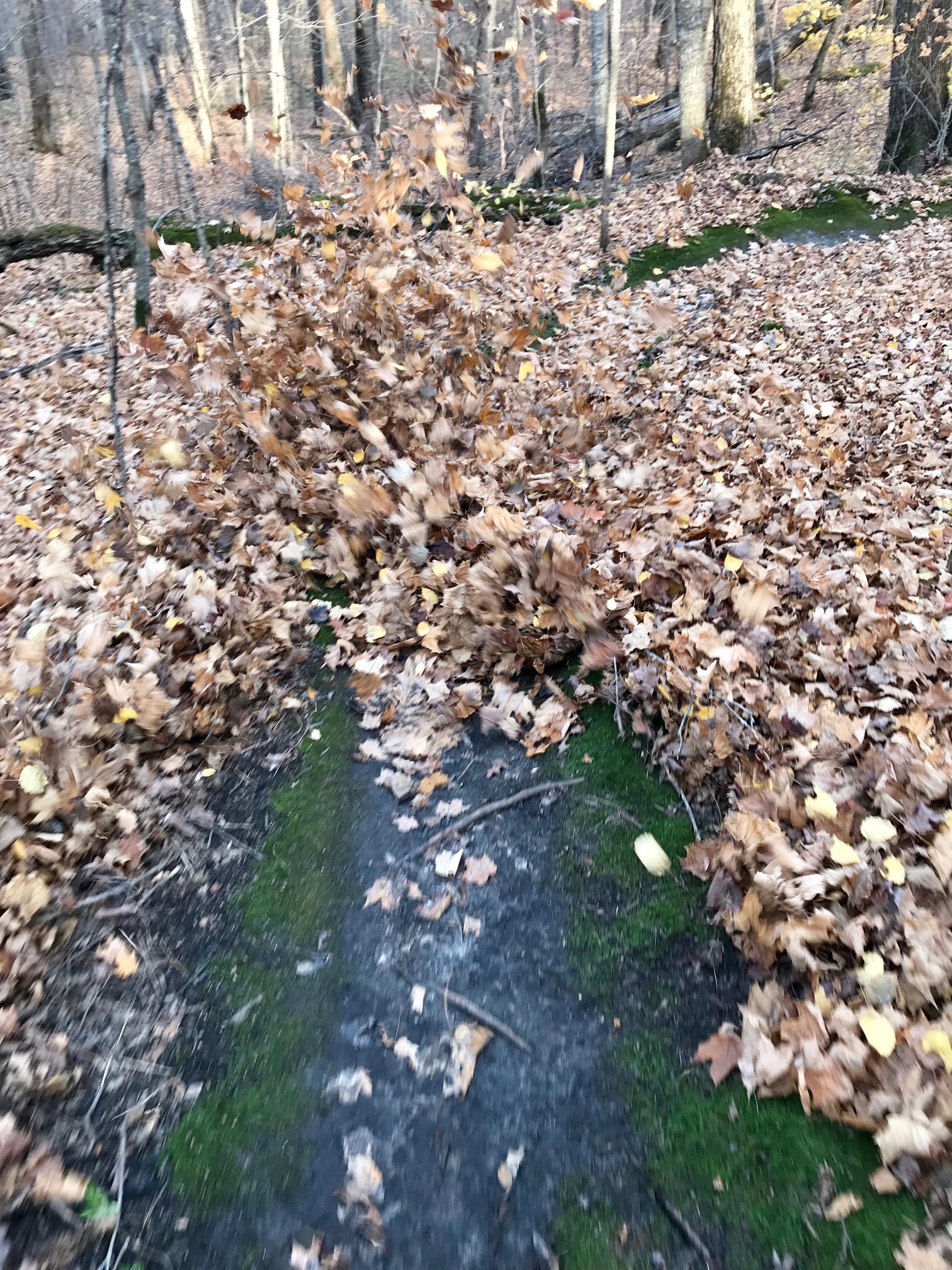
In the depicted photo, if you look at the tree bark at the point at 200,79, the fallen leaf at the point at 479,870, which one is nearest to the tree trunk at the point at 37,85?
the tree bark at the point at 200,79

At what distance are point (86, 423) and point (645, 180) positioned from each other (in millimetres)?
10801

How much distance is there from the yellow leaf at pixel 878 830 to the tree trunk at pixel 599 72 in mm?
11303

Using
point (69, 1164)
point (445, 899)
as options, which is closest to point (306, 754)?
point (445, 899)

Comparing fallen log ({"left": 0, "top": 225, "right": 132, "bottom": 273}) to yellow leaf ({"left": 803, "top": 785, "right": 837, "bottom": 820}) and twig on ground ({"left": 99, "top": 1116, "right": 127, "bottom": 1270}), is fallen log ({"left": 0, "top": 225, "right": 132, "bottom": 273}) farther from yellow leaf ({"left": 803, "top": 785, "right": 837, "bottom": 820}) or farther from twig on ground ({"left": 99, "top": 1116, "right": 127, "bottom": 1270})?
yellow leaf ({"left": 803, "top": 785, "right": 837, "bottom": 820})

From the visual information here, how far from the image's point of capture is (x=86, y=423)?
6.88m

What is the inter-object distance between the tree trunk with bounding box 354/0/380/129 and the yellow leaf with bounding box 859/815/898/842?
16.8 meters

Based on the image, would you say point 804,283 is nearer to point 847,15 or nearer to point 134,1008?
point 134,1008

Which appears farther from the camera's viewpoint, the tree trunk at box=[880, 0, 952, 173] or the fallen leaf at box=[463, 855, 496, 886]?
the tree trunk at box=[880, 0, 952, 173]


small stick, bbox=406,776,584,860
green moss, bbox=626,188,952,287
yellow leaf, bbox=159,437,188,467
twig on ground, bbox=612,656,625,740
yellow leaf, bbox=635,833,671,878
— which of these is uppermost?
green moss, bbox=626,188,952,287

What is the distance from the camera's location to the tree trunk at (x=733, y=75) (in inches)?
443

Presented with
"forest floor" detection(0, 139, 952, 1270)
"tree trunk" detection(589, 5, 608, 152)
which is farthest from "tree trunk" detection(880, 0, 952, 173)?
"forest floor" detection(0, 139, 952, 1270)

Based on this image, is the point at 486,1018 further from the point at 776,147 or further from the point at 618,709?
the point at 776,147

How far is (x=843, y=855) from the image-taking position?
2.71 metres

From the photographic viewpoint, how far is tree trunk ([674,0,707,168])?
1162 cm
